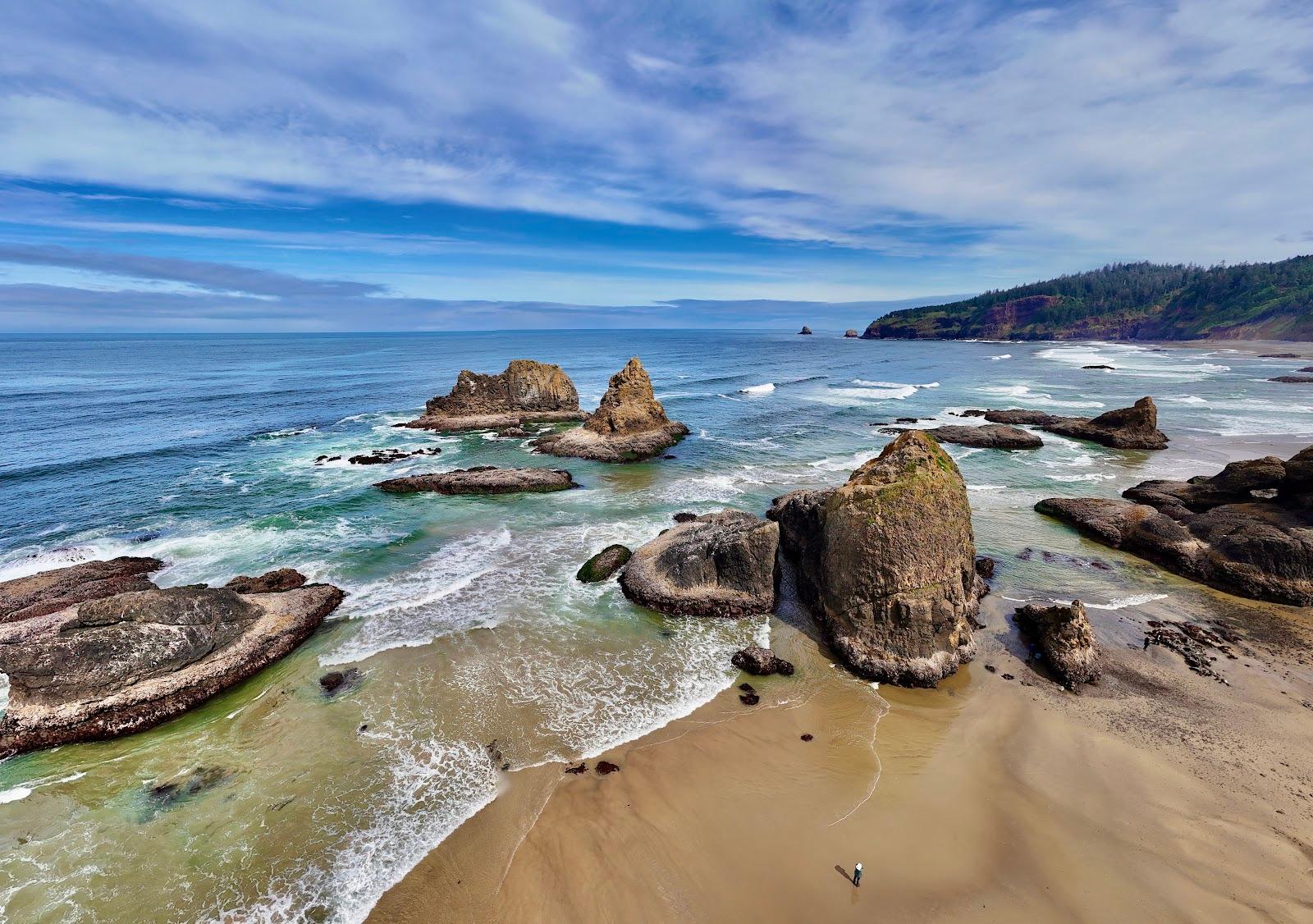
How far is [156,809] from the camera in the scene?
11398 mm

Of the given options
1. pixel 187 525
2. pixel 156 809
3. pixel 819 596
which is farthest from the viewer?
pixel 187 525

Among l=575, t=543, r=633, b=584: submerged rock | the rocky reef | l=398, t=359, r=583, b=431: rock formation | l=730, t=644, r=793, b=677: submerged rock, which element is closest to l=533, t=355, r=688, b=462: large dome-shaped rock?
l=398, t=359, r=583, b=431: rock formation

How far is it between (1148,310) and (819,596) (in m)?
216

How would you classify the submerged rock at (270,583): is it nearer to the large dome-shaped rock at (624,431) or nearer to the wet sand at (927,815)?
the wet sand at (927,815)

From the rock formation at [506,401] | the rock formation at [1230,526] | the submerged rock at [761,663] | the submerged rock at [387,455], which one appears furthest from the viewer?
the rock formation at [506,401]

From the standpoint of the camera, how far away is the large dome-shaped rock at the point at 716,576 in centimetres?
1841

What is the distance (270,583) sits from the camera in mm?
19875

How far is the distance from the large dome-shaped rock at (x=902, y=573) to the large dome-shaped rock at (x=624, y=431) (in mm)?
23753

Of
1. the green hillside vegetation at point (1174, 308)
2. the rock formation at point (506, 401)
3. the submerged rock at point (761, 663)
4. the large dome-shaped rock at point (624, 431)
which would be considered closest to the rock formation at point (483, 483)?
the large dome-shaped rock at point (624, 431)

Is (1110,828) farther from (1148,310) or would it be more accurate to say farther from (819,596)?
(1148,310)

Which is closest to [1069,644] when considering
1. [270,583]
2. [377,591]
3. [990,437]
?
[377,591]

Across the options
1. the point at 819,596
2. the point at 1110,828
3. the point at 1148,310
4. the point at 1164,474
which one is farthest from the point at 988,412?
the point at 1148,310

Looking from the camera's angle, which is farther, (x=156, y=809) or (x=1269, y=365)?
(x=1269, y=365)

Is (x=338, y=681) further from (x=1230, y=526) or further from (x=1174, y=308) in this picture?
(x=1174, y=308)
